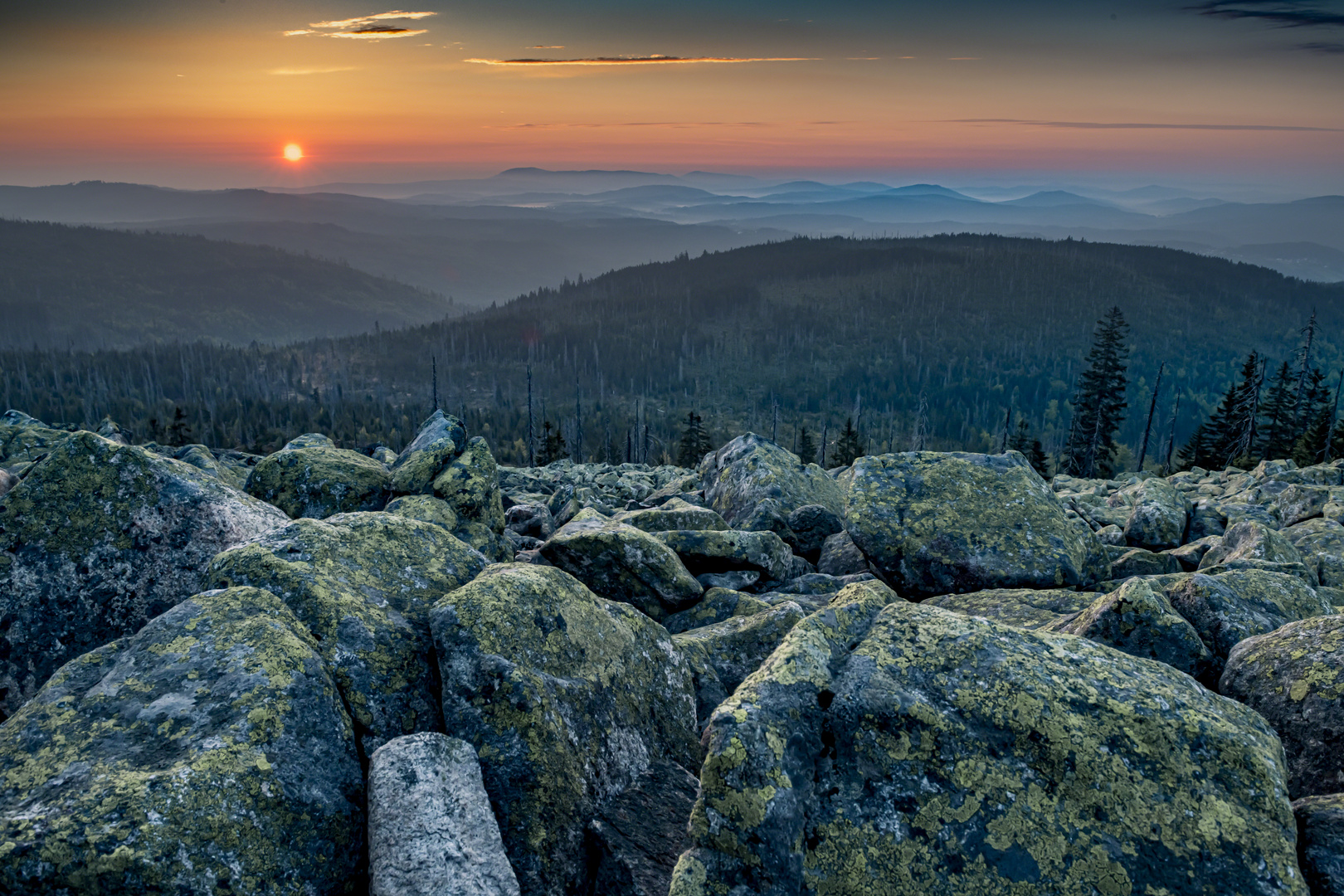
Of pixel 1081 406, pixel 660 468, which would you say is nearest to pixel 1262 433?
pixel 1081 406

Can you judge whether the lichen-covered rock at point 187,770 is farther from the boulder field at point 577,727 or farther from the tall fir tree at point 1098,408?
the tall fir tree at point 1098,408

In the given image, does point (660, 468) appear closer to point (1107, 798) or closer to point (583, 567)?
point (583, 567)

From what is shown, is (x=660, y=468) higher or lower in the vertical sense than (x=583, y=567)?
lower

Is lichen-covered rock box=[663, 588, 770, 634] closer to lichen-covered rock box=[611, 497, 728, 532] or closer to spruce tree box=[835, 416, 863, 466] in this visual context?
lichen-covered rock box=[611, 497, 728, 532]

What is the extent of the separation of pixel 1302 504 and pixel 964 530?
14.5 meters

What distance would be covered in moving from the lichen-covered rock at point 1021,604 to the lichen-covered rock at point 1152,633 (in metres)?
1.98

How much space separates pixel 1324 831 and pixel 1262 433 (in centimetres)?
13358

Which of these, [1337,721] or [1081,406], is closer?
[1337,721]

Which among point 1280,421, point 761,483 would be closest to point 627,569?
point 761,483

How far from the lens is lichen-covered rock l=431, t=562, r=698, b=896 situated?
6.95 metres

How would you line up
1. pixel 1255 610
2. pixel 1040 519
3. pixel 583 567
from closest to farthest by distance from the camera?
1. pixel 1255 610
2. pixel 583 567
3. pixel 1040 519

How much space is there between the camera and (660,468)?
6178cm

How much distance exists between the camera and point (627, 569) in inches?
518

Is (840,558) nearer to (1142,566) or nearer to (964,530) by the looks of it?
(964,530)
